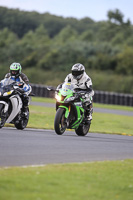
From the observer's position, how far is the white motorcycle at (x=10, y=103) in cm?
1331

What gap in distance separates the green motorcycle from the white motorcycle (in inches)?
40.2

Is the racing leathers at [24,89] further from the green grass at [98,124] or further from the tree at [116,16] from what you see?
the tree at [116,16]

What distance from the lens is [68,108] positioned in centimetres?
1348

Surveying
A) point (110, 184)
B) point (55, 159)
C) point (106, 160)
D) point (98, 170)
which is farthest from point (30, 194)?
point (106, 160)

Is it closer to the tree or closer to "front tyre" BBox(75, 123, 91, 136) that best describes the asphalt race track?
"front tyre" BBox(75, 123, 91, 136)

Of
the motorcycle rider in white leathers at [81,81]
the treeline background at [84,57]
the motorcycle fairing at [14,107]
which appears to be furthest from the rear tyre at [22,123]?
the treeline background at [84,57]

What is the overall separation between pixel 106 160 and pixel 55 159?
3.63ft

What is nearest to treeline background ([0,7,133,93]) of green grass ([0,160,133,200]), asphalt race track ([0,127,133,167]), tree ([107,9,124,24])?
tree ([107,9,124,24])

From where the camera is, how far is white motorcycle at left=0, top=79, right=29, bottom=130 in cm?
1331

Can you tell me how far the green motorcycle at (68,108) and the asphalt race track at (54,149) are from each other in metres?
0.35

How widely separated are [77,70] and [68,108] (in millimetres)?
1169

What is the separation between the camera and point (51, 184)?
7.32 meters

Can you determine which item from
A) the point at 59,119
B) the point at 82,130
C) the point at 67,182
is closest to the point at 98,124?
the point at 82,130

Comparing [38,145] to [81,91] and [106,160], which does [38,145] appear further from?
[81,91]
